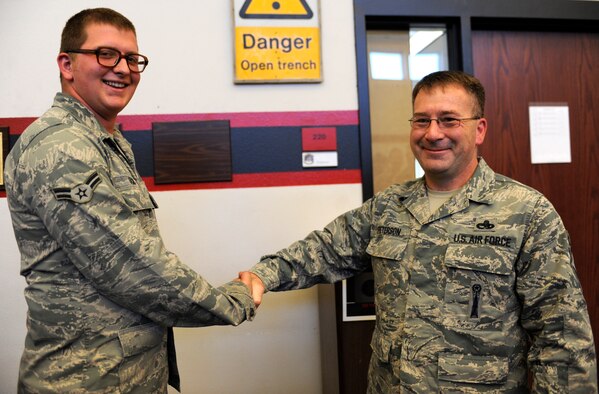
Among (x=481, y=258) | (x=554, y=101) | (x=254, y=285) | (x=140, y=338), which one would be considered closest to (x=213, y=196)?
(x=254, y=285)

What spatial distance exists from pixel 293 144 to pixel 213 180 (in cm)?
39

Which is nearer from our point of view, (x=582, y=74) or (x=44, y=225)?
(x=44, y=225)

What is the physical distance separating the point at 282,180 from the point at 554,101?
144 cm

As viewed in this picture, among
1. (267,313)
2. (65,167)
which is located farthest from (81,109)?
(267,313)

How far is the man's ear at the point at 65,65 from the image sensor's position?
4.43 feet

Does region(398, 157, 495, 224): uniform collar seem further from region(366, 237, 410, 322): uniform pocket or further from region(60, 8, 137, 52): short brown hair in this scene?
region(60, 8, 137, 52): short brown hair

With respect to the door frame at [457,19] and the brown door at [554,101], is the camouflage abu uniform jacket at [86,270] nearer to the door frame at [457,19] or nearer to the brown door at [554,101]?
the door frame at [457,19]

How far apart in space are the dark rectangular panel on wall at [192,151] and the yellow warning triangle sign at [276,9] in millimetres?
485

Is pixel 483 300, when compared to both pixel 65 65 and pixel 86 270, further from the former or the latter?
pixel 65 65

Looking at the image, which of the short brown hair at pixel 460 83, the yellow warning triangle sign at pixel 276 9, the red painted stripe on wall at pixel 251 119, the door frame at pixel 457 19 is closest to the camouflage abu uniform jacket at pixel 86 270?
the red painted stripe on wall at pixel 251 119

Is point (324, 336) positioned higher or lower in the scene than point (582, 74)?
lower

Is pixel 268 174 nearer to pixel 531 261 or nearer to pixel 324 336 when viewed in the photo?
pixel 324 336

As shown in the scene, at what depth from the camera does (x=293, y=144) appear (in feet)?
7.29

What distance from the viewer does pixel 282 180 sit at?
2.22 m
